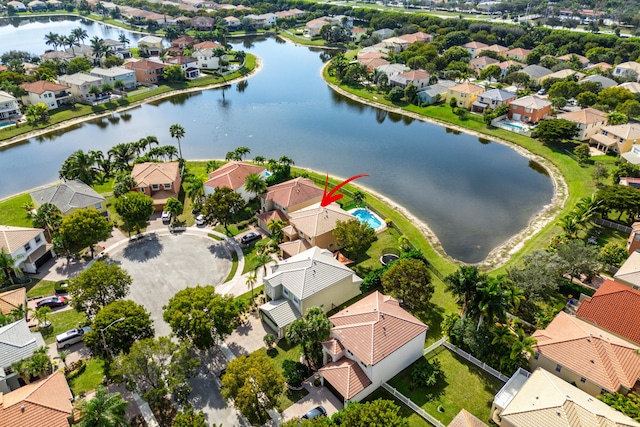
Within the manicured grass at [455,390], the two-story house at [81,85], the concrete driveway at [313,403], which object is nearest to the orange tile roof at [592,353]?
the manicured grass at [455,390]

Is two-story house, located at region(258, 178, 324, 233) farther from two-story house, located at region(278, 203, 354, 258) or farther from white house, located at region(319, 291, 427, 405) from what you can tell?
white house, located at region(319, 291, 427, 405)

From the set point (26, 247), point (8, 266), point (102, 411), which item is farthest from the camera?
point (26, 247)

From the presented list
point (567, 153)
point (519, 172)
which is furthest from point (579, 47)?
point (519, 172)

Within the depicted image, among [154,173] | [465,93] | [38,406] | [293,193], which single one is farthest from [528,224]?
[38,406]

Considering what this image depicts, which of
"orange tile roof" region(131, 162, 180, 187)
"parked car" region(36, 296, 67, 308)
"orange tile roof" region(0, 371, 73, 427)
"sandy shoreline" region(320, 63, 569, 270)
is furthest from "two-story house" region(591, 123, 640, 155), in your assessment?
"parked car" region(36, 296, 67, 308)

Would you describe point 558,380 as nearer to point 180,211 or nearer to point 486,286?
point 486,286

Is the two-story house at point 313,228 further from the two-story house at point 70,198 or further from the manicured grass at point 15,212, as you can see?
the manicured grass at point 15,212

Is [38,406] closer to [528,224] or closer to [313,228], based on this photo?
[313,228]
